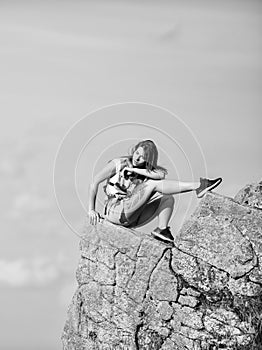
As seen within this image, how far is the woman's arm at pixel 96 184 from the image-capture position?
13.0m

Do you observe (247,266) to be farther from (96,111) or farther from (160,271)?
(96,111)

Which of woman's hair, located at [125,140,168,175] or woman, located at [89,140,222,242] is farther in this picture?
woman's hair, located at [125,140,168,175]

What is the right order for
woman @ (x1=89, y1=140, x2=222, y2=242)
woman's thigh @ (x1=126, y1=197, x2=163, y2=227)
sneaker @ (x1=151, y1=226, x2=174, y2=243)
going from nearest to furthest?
woman @ (x1=89, y1=140, x2=222, y2=242) → sneaker @ (x1=151, y1=226, x2=174, y2=243) → woman's thigh @ (x1=126, y1=197, x2=163, y2=227)

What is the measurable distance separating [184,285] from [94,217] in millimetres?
1838

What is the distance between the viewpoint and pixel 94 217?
1309cm

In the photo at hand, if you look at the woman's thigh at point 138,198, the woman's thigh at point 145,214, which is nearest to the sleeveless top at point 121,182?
the woman's thigh at point 138,198

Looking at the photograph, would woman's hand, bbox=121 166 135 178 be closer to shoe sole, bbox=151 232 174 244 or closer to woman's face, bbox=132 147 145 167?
woman's face, bbox=132 147 145 167

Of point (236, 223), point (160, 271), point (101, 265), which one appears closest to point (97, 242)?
point (101, 265)

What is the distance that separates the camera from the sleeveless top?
1291 centimetres

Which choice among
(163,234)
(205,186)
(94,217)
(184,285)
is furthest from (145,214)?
(184,285)

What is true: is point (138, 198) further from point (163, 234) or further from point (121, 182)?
point (163, 234)

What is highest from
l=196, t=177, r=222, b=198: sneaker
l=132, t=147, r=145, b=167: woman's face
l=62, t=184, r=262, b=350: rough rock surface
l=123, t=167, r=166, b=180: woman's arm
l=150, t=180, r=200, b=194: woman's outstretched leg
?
l=132, t=147, r=145, b=167: woman's face

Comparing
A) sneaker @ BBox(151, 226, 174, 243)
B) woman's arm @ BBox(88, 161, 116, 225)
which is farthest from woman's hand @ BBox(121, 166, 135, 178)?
sneaker @ BBox(151, 226, 174, 243)

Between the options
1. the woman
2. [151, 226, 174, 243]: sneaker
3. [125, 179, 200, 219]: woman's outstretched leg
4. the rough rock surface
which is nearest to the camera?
the rough rock surface
